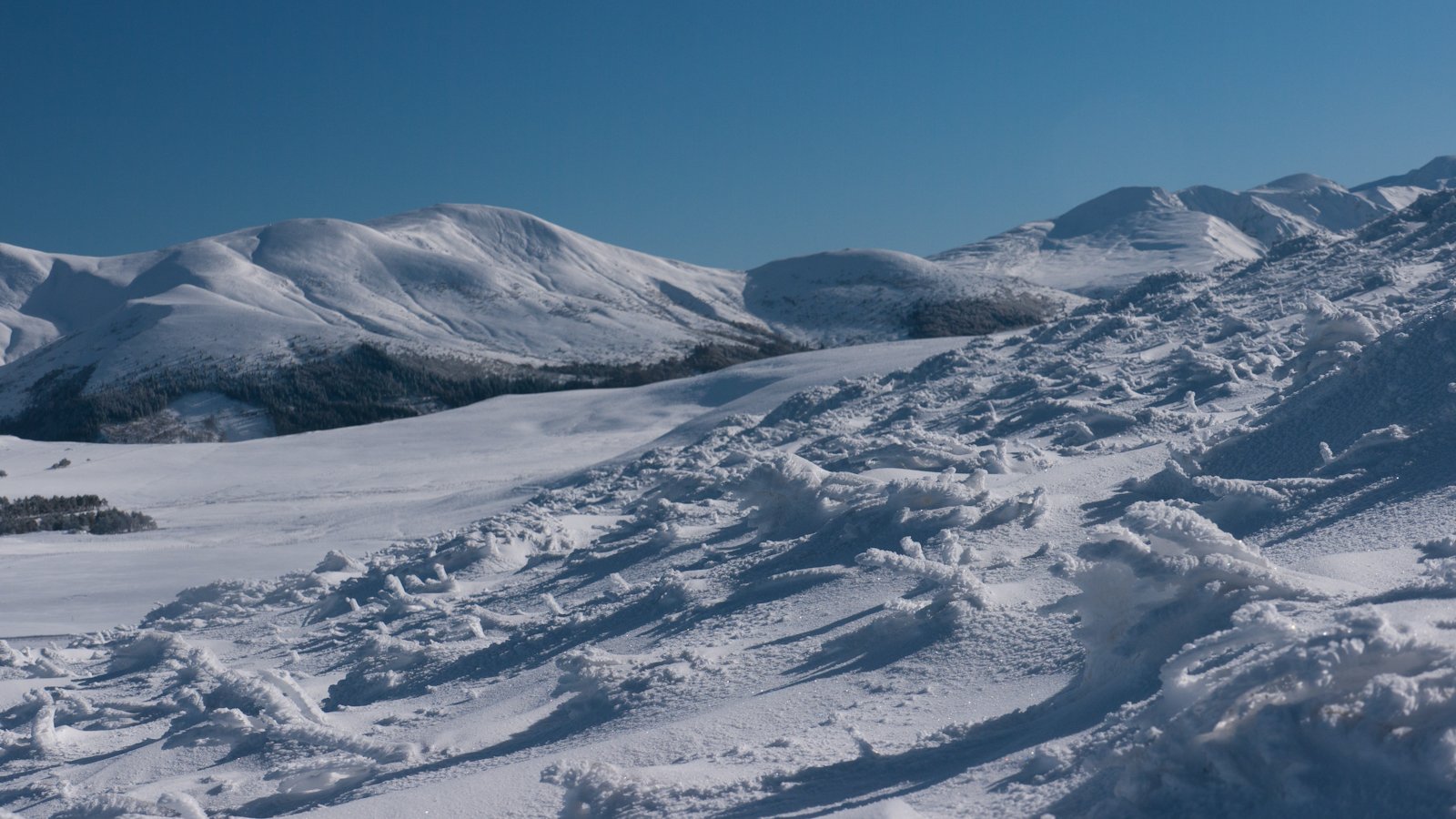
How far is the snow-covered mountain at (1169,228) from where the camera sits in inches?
4333

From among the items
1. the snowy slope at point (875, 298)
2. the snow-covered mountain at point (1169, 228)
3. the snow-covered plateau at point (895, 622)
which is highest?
the snow-covered mountain at point (1169, 228)

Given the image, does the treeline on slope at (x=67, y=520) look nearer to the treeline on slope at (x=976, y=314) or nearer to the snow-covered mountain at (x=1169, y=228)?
the treeline on slope at (x=976, y=314)

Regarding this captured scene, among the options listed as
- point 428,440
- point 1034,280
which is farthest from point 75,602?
point 1034,280

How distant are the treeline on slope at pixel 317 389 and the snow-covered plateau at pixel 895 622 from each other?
3367 cm

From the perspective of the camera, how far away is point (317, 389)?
5019 cm

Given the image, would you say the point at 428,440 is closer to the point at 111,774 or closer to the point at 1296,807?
the point at 111,774

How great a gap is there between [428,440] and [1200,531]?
23498mm

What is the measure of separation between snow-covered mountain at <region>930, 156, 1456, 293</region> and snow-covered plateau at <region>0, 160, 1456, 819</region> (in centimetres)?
8887

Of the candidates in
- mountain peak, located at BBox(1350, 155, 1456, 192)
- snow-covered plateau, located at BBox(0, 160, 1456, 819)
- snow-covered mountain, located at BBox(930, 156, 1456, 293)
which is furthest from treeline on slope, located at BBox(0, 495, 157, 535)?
mountain peak, located at BBox(1350, 155, 1456, 192)

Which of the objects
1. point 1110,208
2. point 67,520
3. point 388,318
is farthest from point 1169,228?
point 67,520

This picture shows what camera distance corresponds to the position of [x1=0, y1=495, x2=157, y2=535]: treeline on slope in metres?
17.3

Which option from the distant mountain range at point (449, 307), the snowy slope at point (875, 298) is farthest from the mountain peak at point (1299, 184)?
the snowy slope at point (875, 298)

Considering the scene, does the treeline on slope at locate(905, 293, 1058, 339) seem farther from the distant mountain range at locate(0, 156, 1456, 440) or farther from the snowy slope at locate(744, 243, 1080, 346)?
the distant mountain range at locate(0, 156, 1456, 440)

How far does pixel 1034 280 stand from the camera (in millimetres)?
106625
